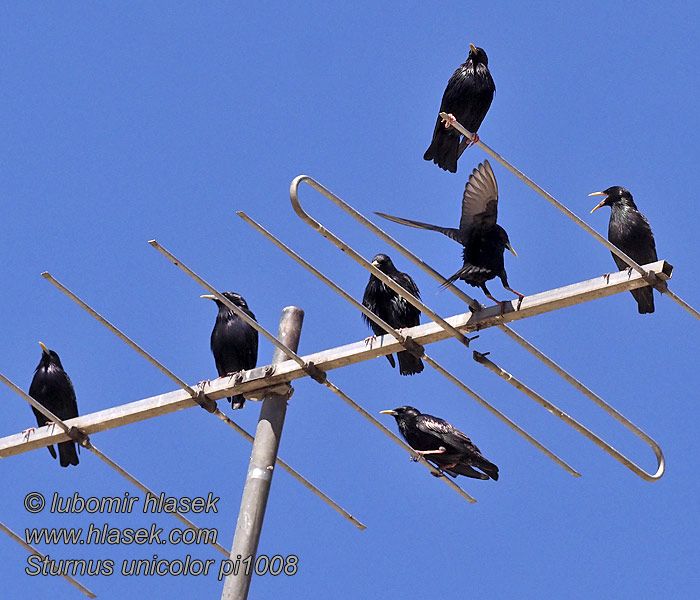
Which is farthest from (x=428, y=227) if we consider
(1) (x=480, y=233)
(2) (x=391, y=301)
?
(2) (x=391, y=301)

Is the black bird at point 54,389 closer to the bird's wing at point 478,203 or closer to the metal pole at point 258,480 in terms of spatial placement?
the metal pole at point 258,480

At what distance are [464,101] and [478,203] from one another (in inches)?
132

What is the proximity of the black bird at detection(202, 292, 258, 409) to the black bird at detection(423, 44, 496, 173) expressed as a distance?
1992 millimetres

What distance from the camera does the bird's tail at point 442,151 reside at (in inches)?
444

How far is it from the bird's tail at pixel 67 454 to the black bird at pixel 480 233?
13.9ft

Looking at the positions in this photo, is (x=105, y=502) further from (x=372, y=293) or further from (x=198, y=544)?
(x=372, y=293)

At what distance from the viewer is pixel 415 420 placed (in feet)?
35.3

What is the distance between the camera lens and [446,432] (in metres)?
10.3

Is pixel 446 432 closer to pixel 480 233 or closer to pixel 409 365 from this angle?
pixel 409 365

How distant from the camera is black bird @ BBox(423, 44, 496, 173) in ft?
37.1

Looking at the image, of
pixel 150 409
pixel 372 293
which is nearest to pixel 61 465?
pixel 372 293

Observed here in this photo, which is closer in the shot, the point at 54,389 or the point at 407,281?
the point at 407,281

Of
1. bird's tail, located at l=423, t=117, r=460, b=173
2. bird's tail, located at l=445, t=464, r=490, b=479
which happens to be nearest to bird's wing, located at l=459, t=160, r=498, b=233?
bird's tail, located at l=445, t=464, r=490, b=479

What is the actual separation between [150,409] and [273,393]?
75cm
